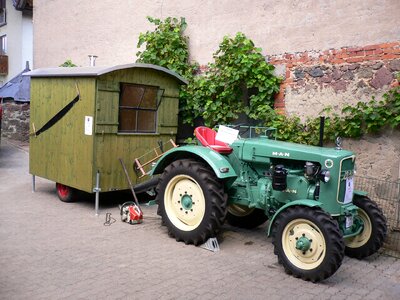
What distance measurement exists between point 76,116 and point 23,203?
186cm

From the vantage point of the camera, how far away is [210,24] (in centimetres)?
848

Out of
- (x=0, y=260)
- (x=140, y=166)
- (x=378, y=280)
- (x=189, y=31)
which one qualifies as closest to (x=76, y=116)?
(x=140, y=166)

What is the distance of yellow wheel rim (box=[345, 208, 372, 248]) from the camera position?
4816mm

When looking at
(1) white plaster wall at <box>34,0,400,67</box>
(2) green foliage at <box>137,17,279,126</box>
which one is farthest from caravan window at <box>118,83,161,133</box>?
(1) white plaster wall at <box>34,0,400,67</box>

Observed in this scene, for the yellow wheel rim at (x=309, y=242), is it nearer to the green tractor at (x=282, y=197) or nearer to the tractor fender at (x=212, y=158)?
the green tractor at (x=282, y=197)

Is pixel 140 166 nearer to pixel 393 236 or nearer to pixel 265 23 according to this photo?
pixel 265 23

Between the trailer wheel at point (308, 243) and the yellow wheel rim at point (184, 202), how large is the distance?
114cm

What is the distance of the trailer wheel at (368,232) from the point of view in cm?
473

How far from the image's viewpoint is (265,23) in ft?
24.5

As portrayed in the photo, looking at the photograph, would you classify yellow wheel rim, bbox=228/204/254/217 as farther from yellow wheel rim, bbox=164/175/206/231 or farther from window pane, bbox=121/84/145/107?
window pane, bbox=121/84/145/107

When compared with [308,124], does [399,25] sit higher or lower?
higher

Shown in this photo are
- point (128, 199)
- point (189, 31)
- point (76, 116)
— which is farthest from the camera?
point (189, 31)

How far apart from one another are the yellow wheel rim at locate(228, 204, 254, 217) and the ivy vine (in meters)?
1.51

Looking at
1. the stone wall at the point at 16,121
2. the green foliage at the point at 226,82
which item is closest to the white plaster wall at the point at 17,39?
the stone wall at the point at 16,121
